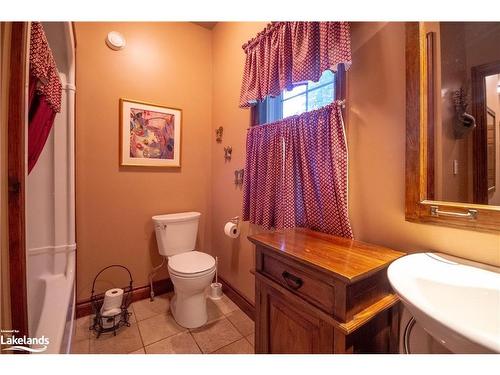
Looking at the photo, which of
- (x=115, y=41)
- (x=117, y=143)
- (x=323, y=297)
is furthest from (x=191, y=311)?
(x=115, y=41)

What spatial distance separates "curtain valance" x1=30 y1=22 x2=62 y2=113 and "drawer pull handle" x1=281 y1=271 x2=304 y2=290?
1400 millimetres

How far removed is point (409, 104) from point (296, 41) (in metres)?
0.70

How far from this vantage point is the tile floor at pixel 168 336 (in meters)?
1.45

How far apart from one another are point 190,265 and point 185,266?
0.12ft

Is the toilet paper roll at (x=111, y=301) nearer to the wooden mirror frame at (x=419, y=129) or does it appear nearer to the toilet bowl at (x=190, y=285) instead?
the toilet bowl at (x=190, y=285)

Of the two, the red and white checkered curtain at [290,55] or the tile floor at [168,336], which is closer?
the red and white checkered curtain at [290,55]

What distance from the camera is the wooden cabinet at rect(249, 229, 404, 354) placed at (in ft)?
2.43

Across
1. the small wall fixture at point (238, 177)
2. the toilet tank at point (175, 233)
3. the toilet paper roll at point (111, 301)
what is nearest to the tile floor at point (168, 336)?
the toilet paper roll at point (111, 301)

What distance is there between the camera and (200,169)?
91.7 inches

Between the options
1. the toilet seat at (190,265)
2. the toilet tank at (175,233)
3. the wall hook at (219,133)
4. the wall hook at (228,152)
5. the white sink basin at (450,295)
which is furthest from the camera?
the wall hook at (219,133)

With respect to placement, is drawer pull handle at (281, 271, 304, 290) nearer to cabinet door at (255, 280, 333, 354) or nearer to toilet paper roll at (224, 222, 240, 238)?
cabinet door at (255, 280, 333, 354)

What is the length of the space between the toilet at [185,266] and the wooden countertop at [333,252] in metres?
0.77
